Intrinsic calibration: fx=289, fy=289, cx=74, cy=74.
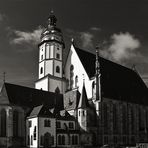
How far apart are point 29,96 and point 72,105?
1066cm

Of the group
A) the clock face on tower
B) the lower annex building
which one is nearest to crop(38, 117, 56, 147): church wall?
the lower annex building

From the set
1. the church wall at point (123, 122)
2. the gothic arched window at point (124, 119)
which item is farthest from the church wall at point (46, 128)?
the gothic arched window at point (124, 119)

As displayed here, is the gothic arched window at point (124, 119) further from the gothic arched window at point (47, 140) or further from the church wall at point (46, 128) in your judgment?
the gothic arched window at point (47, 140)

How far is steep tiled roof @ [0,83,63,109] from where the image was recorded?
66312 mm

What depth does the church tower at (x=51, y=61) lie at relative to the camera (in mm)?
78688

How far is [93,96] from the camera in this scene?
71750mm

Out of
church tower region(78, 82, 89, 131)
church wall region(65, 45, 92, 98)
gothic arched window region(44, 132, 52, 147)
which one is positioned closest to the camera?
gothic arched window region(44, 132, 52, 147)

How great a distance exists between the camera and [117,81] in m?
83.9

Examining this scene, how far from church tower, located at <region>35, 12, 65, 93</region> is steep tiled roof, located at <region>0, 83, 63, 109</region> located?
4699 millimetres

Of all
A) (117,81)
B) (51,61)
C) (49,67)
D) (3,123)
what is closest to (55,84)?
(49,67)

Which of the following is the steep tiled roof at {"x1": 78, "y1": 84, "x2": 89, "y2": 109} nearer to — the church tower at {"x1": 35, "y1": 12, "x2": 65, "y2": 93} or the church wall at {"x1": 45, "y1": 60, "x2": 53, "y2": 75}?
the church tower at {"x1": 35, "y1": 12, "x2": 65, "y2": 93}

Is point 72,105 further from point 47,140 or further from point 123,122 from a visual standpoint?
point 123,122

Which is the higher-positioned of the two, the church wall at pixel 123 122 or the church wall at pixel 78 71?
the church wall at pixel 78 71

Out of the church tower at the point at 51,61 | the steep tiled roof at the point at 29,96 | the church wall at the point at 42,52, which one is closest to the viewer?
the steep tiled roof at the point at 29,96
